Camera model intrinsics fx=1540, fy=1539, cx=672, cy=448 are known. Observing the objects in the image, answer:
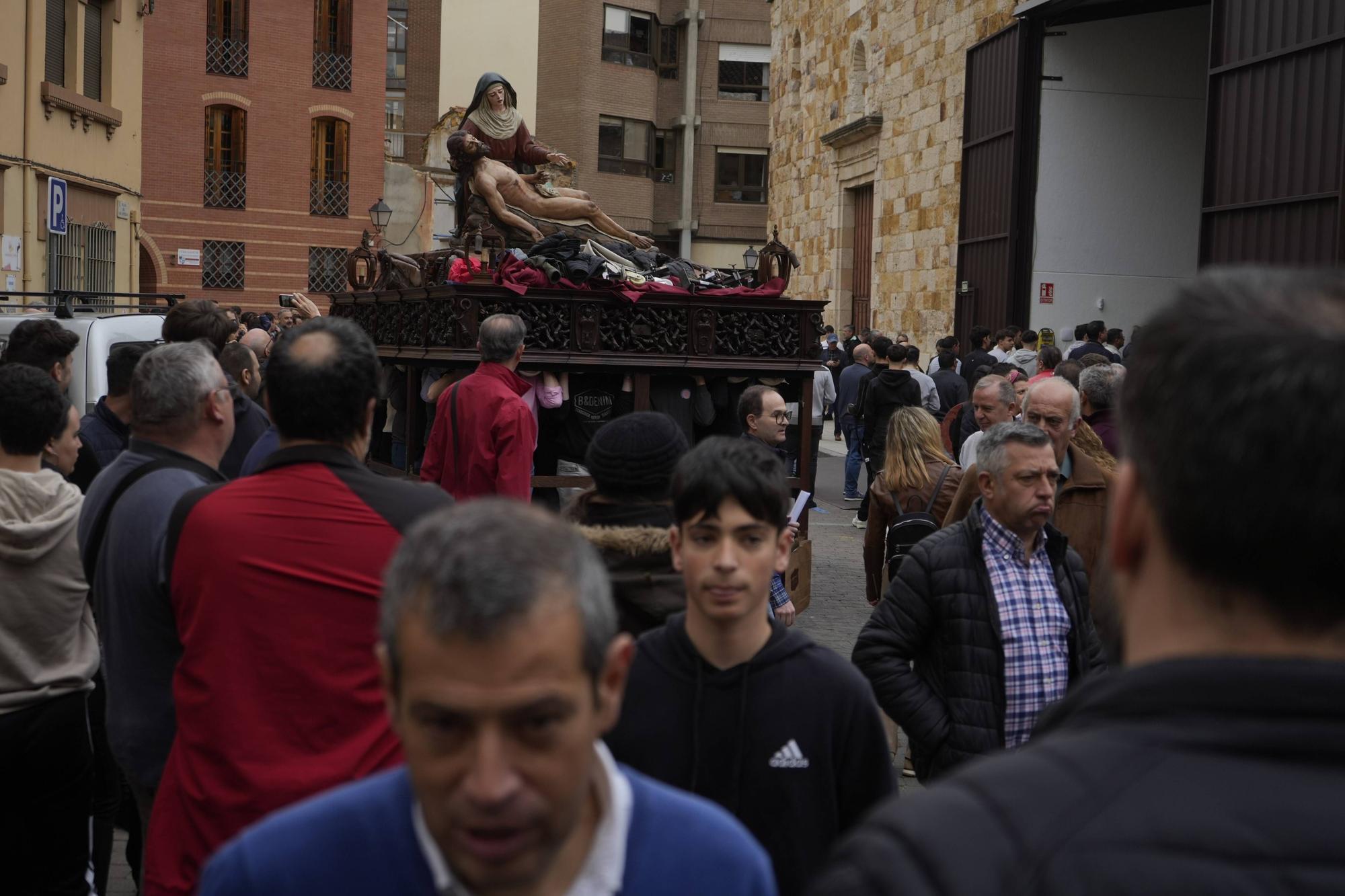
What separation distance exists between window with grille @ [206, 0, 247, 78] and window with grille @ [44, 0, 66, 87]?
15.2m

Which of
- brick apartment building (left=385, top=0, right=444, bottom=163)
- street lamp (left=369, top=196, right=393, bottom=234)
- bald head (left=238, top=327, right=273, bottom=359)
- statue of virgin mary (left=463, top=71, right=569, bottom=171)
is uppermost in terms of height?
brick apartment building (left=385, top=0, right=444, bottom=163)

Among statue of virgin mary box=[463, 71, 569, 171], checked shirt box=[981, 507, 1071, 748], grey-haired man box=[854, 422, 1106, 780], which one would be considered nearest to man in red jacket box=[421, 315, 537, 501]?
grey-haired man box=[854, 422, 1106, 780]

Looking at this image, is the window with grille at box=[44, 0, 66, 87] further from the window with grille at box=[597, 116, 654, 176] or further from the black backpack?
the window with grille at box=[597, 116, 654, 176]

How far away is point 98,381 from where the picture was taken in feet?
31.4

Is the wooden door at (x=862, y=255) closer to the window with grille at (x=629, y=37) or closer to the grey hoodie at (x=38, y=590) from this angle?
the window with grille at (x=629, y=37)

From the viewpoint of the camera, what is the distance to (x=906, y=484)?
6.99 meters

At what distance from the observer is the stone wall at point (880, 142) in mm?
24797

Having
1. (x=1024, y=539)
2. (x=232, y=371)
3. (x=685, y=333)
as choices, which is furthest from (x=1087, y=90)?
(x=1024, y=539)

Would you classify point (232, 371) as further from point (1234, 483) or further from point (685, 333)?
point (1234, 483)

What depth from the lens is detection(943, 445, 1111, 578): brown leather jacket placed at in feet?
17.9

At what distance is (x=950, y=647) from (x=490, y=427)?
3.76m

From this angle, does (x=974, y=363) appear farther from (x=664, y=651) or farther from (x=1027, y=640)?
(x=664, y=651)

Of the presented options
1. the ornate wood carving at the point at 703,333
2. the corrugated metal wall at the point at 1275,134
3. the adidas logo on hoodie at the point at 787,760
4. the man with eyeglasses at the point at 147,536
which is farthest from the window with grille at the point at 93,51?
the adidas logo on hoodie at the point at 787,760

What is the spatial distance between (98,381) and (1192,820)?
9.29 m
